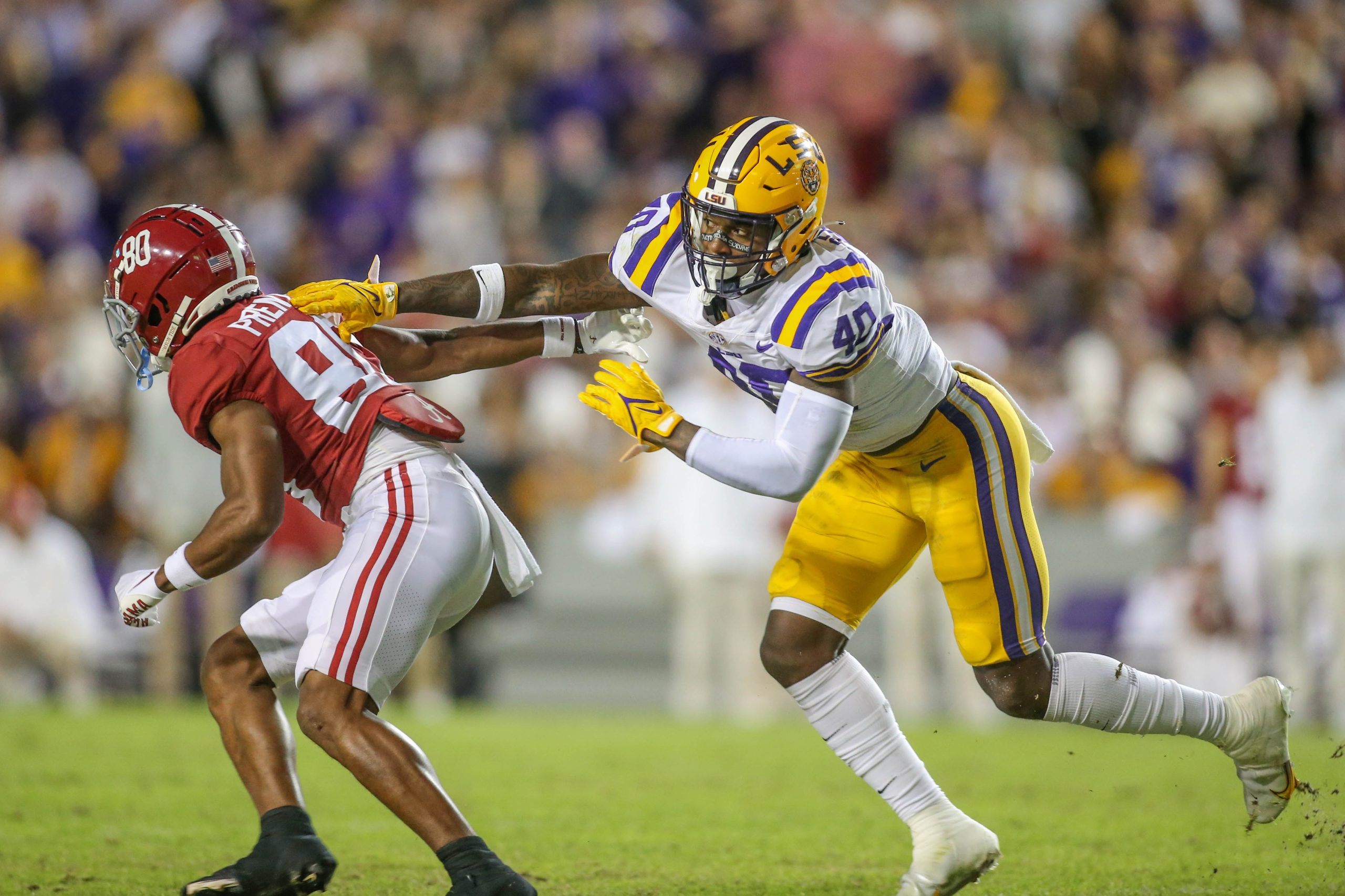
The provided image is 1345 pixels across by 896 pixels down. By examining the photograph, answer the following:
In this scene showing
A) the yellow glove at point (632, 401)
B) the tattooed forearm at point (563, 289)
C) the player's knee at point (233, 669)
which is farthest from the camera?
the tattooed forearm at point (563, 289)

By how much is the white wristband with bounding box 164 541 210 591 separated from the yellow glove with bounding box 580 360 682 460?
1.13 m

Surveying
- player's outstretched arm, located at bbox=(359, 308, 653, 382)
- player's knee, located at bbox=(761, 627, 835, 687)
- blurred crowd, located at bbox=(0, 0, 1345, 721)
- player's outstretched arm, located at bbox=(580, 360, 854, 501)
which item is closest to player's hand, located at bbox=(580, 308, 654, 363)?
player's outstretched arm, located at bbox=(359, 308, 653, 382)

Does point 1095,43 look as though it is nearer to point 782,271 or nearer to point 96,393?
point 96,393

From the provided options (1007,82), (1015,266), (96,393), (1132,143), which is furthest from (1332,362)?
(96,393)

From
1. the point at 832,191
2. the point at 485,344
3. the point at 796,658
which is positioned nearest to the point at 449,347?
the point at 485,344

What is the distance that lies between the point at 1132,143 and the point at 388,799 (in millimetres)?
11716

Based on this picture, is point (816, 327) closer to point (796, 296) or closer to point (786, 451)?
point (796, 296)

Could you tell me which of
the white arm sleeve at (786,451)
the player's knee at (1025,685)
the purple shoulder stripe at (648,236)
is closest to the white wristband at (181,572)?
the white arm sleeve at (786,451)

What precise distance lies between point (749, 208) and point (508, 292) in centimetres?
93

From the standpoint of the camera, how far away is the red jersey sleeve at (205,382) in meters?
4.04

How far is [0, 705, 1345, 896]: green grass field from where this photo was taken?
15.7ft

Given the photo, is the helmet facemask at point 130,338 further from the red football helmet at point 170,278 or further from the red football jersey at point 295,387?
the red football jersey at point 295,387

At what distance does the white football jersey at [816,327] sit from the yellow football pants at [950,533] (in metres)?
0.14

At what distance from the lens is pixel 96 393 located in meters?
12.1
